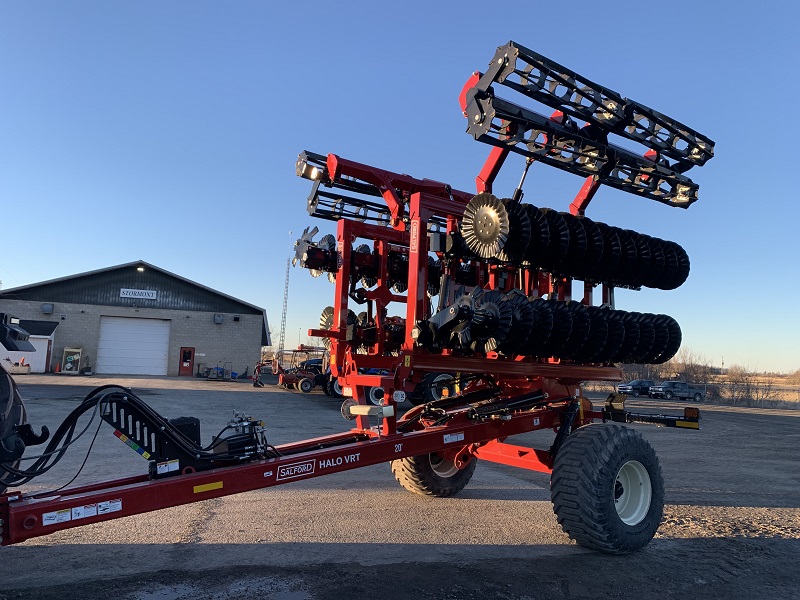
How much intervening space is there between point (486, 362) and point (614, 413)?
198 cm

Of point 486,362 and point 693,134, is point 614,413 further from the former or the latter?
point 693,134

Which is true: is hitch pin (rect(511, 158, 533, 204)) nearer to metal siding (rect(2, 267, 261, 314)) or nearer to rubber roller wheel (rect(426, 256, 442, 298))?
rubber roller wheel (rect(426, 256, 442, 298))

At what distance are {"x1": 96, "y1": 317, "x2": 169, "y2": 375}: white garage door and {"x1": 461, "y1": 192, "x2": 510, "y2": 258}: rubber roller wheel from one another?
35306 millimetres

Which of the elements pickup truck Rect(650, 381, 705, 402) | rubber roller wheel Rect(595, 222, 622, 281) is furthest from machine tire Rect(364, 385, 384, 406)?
pickup truck Rect(650, 381, 705, 402)

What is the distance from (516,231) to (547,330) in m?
1.05

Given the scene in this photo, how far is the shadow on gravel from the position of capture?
423 centimetres

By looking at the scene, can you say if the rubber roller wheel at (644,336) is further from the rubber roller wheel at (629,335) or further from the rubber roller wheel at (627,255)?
the rubber roller wheel at (627,255)

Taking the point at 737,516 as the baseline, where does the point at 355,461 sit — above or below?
above

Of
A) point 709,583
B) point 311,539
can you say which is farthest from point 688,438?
point 311,539

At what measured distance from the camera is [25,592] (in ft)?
13.4

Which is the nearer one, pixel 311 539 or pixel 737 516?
pixel 311 539

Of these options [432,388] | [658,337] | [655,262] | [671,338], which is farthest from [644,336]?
[432,388]

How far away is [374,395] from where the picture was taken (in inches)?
225

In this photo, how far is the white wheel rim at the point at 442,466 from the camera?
24.5 feet
